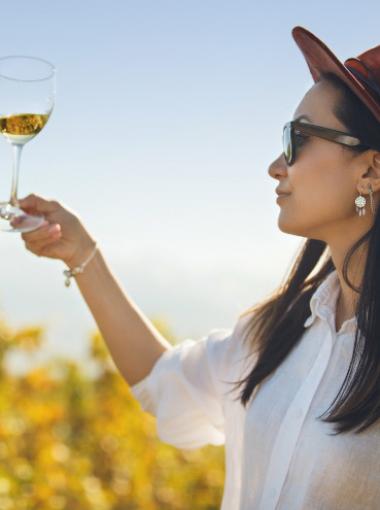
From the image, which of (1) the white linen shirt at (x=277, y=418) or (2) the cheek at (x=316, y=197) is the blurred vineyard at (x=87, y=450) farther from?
(2) the cheek at (x=316, y=197)

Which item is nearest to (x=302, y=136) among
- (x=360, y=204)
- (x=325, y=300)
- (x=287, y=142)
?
(x=287, y=142)

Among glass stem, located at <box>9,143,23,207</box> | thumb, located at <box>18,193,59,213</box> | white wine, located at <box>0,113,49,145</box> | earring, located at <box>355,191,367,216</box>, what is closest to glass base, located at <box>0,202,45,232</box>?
glass stem, located at <box>9,143,23,207</box>

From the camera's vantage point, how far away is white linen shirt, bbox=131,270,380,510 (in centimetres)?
198

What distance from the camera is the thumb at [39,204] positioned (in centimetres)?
243

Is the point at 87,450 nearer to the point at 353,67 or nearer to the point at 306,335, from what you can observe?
the point at 306,335

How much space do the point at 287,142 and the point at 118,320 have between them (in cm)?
84

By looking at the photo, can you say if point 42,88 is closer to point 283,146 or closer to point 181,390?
point 283,146

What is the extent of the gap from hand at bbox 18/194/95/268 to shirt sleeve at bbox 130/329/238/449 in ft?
1.55

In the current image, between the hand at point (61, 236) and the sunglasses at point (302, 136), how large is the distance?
0.75m

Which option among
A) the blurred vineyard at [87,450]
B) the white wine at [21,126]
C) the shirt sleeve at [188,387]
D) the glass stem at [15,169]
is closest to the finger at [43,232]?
the glass stem at [15,169]

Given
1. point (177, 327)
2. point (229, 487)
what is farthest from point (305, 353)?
point (177, 327)

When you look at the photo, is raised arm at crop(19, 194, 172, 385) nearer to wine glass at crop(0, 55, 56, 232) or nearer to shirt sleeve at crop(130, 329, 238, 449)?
shirt sleeve at crop(130, 329, 238, 449)

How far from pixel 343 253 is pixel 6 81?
42.5 inches

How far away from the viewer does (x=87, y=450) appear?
482 cm
